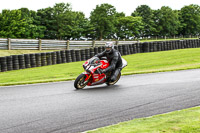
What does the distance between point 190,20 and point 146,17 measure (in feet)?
54.3

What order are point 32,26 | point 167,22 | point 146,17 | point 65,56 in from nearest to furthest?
point 65,56 → point 32,26 → point 167,22 → point 146,17

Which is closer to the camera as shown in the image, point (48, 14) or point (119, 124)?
point (119, 124)

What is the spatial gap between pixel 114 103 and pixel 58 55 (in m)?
14.3

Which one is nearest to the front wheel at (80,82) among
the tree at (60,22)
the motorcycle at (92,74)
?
the motorcycle at (92,74)

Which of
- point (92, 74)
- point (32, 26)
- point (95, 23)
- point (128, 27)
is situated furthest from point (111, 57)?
point (128, 27)

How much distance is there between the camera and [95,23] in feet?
283

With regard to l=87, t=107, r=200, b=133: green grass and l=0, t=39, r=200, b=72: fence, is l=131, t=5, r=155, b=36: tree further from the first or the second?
l=87, t=107, r=200, b=133: green grass

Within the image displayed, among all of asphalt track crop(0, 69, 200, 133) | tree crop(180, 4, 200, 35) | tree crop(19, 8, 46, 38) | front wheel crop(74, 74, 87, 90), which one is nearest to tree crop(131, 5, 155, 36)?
tree crop(180, 4, 200, 35)

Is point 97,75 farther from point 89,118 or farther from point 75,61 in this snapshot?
point 75,61

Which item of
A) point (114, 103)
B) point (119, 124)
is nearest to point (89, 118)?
point (119, 124)

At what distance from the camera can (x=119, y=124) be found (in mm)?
5680

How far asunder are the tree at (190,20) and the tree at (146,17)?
40.2 feet

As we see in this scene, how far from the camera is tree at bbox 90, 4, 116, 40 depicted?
84812 mm

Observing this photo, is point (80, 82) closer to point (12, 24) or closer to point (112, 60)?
point (112, 60)
